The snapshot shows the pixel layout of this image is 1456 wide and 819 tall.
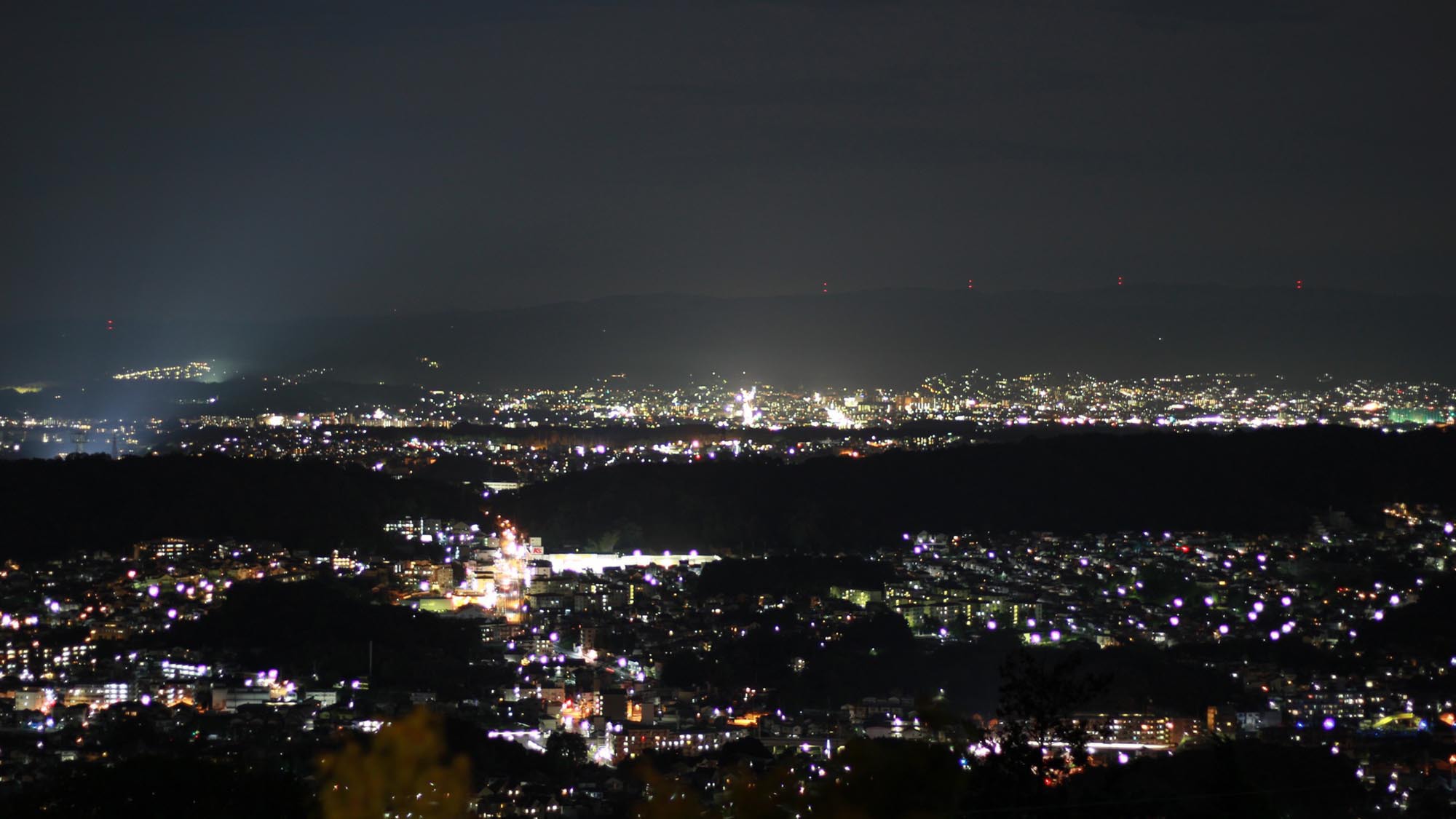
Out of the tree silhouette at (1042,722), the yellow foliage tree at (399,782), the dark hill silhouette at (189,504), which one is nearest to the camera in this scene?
the yellow foliage tree at (399,782)

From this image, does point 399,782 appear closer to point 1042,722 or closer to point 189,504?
point 1042,722

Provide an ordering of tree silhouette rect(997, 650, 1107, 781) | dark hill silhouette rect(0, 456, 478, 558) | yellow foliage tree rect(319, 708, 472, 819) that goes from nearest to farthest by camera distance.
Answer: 1. yellow foliage tree rect(319, 708, 472, 819)
2. tree silhouette rect(997, 650, 1107, 781)
3. dark hill silhouette rect(0, 456, 478, 558)

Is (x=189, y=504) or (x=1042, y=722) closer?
(x=1042, y=722)

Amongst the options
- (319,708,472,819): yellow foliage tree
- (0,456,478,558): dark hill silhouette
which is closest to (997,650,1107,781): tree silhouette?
(319,708,472,819): yellow foliage tree

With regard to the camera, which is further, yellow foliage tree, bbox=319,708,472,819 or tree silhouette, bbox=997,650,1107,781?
tree silhouette, bbox=997,650,1107,781

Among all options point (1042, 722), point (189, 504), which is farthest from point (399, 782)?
point (189, 504)

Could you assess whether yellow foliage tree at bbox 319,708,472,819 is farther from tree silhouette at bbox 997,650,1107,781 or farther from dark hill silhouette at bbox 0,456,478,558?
dark hill silhouette at bbox 0,456,478,558

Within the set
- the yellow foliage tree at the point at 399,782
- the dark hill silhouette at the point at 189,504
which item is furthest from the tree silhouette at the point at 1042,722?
the dark hill silhouette at the point at 189,504

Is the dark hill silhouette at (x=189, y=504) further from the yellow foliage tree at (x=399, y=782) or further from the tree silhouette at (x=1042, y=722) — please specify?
the tree silhouette at (x=1042, y=722)

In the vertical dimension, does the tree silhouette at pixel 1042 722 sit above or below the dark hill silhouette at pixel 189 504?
below

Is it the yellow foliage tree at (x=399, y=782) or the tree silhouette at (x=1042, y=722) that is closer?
the yellow foliage tree at (x=399, y=782)
